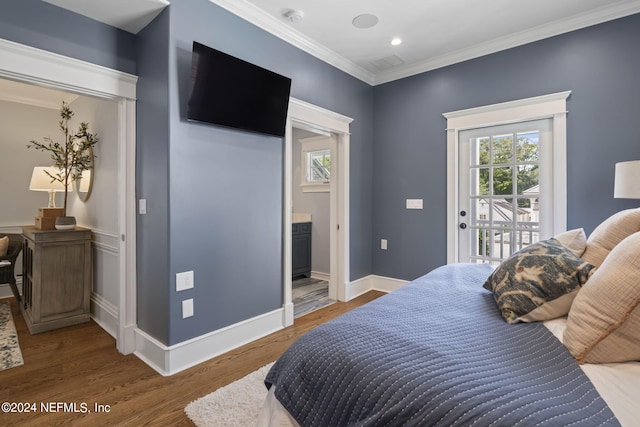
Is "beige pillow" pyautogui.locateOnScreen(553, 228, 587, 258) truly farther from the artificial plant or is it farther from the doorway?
the artificial plant

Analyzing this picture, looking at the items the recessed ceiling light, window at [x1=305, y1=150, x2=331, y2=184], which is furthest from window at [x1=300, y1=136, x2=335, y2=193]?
the recessed ceiling light

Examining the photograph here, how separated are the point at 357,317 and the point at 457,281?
83 centimetres

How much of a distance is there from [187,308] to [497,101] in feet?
11.4

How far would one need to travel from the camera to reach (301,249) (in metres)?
4.74

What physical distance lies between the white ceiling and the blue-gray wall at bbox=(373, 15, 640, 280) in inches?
5.4

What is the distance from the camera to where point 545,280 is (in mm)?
1296

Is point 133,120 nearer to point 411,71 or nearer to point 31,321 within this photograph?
point 31,321

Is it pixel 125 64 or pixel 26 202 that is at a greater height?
pixel 125 64

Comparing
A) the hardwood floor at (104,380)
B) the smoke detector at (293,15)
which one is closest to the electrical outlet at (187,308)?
the hardwood floor at (104,380)

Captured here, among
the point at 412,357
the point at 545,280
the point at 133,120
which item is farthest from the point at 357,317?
the point at 133,120

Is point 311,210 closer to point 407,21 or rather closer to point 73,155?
point 407,21

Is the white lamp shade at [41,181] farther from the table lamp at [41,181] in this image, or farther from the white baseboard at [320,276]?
the white baseboard at [320,276]

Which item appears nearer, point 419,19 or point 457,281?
point 457,281

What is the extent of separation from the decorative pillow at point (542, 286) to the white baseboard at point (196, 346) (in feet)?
6.47
